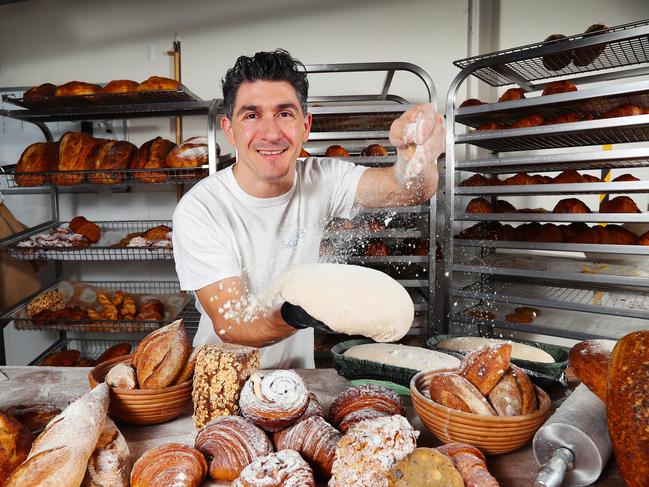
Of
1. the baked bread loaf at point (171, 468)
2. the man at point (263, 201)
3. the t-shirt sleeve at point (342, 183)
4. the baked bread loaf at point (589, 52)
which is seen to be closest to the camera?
the baked bread loaf at point (171, 468)

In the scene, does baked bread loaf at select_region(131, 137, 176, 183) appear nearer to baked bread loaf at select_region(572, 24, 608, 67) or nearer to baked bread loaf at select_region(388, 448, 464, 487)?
baked bread loaf at select_region(572, 24, 608, 67)

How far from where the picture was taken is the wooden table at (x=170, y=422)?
76 centimetres

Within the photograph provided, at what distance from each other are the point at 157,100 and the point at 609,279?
2.34m

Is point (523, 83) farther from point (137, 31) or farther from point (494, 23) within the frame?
point (137, 31)

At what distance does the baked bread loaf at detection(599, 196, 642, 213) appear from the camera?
2118 millimetres

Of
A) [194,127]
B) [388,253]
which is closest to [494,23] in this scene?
[388,253]

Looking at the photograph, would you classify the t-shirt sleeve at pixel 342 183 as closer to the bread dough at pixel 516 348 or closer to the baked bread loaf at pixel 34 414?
the bread dough at pixel 516 348

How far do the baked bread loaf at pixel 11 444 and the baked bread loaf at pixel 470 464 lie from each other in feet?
2.03

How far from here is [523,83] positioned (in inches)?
104

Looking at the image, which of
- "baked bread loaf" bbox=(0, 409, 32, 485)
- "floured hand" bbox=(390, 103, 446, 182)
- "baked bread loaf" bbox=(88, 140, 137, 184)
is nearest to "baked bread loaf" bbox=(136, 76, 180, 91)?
"baked bread loaf" bbox=(88, 140, 137, 184)

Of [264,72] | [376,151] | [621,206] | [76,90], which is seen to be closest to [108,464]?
[264,72]

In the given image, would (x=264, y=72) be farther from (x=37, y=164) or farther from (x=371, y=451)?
(x=37, y=164)

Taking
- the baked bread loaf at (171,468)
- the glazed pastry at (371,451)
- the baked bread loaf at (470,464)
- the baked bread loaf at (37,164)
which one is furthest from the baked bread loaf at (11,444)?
the baked bread loaf at (37,164)

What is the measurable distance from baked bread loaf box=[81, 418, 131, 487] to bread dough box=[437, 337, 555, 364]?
0.75 m
